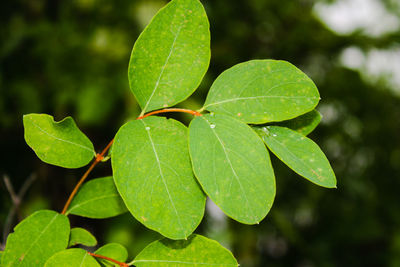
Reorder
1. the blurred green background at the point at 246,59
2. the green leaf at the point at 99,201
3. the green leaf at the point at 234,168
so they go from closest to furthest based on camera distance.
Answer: the green leaf at the point at 234,168 → the green leaf at the point at 99,201 → the blurred green background at the point at 246,59

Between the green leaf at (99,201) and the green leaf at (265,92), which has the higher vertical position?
the green leaf at (265,92)

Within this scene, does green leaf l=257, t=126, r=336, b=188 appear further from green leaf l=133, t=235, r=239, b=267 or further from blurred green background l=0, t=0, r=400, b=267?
blurred green background l=0, t=0, r=400, b=267

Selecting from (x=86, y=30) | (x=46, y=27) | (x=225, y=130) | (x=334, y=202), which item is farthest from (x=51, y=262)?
(x=334, y=202)

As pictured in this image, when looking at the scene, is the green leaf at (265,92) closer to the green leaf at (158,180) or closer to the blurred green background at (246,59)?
the green leaf at (158,180)

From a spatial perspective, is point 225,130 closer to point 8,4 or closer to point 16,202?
point 16,202

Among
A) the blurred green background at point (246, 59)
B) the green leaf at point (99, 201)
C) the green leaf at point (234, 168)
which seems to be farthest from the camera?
the blurred green background at point (246, 59)

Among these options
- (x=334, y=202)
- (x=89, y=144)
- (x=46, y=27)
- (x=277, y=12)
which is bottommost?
(x=334, y=202)

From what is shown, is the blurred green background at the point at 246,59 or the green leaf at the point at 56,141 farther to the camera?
the blurred green background at the point at 246,59

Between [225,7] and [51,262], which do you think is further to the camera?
[225,7]

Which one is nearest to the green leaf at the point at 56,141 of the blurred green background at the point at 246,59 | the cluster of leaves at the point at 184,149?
the cluster of leaves at the point at 184,149
